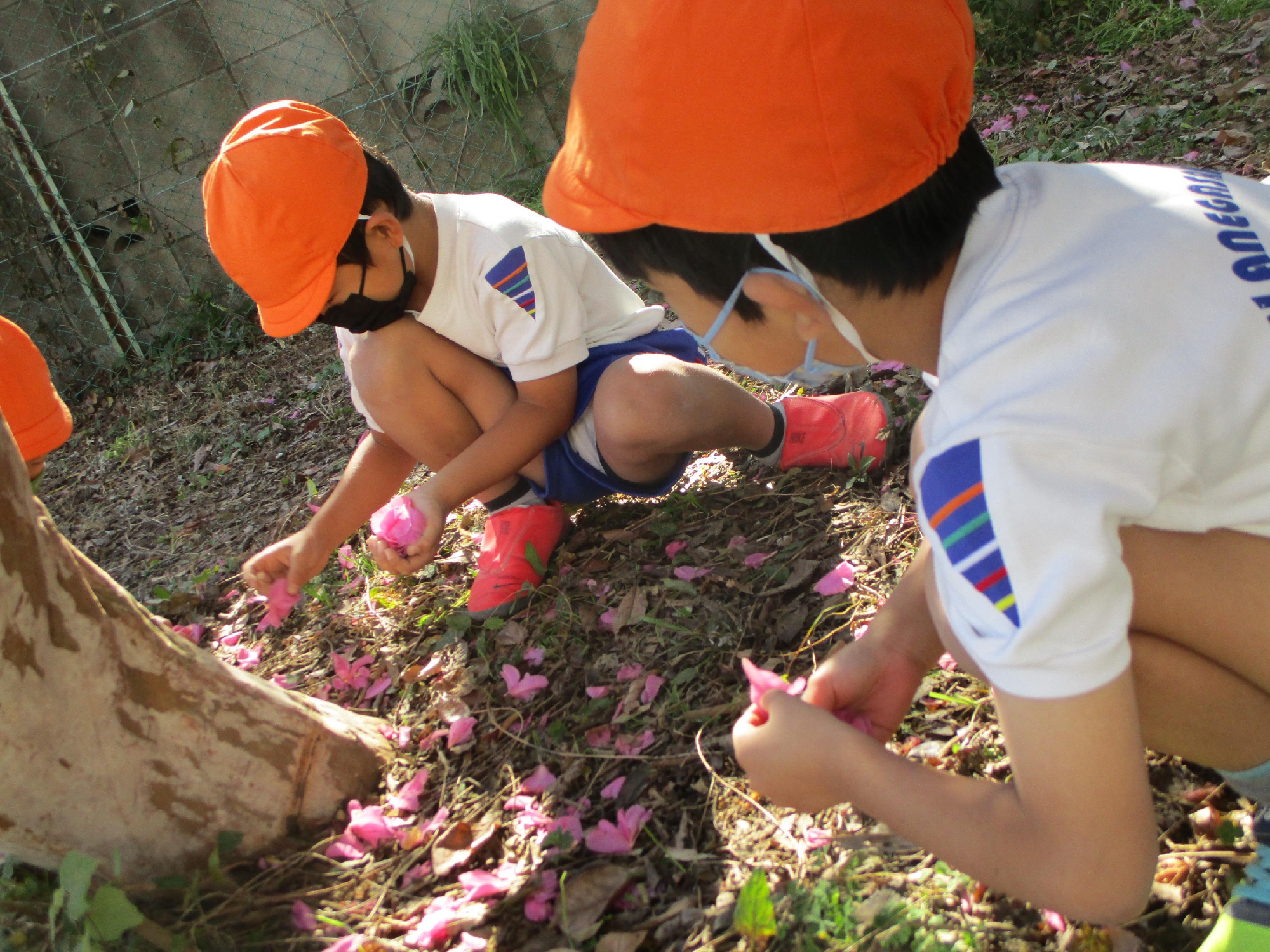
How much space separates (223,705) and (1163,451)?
1.43m

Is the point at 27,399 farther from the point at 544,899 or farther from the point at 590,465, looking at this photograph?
the point at 544,899

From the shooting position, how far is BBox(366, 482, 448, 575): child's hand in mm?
1950

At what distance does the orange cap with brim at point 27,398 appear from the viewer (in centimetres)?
282

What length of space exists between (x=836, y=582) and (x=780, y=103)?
1.14 metres

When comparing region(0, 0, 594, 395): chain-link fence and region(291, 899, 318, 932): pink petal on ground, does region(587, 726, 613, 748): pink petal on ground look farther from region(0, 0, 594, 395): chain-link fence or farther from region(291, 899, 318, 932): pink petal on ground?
region(0, 0, 594, 395): chain-link fence

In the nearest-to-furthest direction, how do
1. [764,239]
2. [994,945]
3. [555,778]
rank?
[764,239] → [994,945] → [555,778]

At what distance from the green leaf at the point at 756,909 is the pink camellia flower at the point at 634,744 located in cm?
44

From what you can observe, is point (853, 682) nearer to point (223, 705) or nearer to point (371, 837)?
point (371, 837)

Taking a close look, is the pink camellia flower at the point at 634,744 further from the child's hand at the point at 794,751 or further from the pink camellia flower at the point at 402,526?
the pink camellia flower at the point at 402,526

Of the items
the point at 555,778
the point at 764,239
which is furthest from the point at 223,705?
the point at 764,239

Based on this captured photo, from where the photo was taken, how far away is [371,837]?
5.20ft

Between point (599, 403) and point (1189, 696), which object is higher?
point (599, 403)

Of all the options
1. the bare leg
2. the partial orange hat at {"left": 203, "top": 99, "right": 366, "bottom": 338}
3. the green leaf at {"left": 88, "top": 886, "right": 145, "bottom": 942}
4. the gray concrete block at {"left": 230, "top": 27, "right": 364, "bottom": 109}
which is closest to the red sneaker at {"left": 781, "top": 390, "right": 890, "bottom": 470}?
the bare leg

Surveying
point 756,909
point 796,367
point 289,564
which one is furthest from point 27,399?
point 756,909
